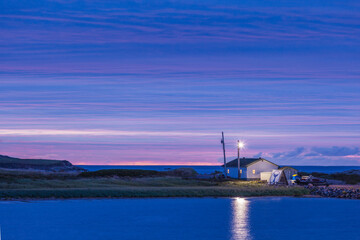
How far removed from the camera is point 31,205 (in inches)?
1991

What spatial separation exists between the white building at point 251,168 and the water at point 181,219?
23.8m

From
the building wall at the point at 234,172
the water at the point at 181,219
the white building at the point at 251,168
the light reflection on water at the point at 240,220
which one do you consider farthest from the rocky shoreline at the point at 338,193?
the building wall at the point at 234,172

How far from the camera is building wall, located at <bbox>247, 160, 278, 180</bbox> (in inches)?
3255

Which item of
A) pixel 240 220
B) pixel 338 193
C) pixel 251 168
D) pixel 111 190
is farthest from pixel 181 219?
pixel 251 168

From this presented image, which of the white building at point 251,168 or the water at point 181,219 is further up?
the white building at point 251,168

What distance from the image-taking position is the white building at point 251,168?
8250 cm

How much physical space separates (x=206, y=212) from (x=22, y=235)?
18519mm

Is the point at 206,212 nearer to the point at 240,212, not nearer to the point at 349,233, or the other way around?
the point at 240,212

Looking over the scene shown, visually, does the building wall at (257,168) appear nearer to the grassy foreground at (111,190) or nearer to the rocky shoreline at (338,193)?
the grassy foreground at (111,190)

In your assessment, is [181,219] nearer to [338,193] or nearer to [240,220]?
[240,220]

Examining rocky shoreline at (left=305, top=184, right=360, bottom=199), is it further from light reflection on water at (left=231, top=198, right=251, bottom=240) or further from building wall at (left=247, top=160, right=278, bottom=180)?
building wall at (left=247, top=160, right=278, bottom=180)

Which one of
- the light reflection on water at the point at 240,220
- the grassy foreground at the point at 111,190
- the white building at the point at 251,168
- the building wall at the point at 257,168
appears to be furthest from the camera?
the building wall at the point at 257,168

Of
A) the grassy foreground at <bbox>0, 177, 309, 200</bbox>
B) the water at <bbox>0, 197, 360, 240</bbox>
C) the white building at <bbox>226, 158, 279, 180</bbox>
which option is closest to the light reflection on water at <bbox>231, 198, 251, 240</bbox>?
the water at <bbox>0, 197, 360, 240</bbox>

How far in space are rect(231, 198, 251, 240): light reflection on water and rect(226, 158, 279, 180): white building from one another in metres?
24.0
